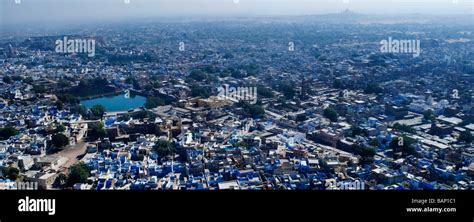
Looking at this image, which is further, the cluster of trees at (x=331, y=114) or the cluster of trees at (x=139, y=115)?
the cluster of trees at (x=331, y=114)

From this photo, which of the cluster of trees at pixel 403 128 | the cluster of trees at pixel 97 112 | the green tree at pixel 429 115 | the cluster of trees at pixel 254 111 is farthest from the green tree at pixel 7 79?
the green tree at pixel 429 115

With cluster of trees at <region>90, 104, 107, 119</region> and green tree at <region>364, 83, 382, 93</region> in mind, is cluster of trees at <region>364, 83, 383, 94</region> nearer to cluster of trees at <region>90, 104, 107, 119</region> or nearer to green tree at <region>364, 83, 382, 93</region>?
green tree at <region>364, 83, 382, 93</region>

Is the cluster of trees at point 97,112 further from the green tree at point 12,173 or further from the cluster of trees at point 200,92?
the green tree at point 12,173

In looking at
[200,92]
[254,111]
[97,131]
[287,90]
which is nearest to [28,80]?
[200,92]

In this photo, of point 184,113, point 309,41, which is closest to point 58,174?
point 184,113

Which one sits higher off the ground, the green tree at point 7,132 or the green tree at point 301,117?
the green tree at point 301,117

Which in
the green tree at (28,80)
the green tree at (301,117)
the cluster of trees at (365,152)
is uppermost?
the green tree at (28,80)
